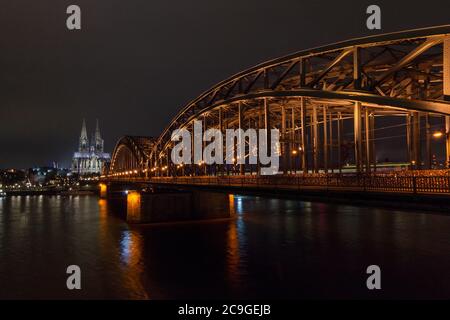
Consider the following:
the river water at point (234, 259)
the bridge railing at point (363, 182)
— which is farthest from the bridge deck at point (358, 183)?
the river water at point (234, 259)

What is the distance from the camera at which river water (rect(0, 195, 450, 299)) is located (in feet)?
78.7

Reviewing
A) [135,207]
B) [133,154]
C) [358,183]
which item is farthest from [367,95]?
[133,154]

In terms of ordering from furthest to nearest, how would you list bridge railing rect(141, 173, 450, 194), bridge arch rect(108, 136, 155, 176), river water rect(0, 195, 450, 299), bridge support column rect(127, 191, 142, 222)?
1. bridge arch rect(108, 136, 155, 176)
2. bridge support column rect(127, 191, 142, 222)
3. river water rect(0, 195, 450, 299)
4. bridge railing rect(141, 173, 450, 194)

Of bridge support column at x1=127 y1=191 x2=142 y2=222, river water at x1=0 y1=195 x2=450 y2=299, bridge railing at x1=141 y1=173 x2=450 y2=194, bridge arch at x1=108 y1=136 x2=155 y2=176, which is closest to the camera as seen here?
bridge railing at x1=141 y1=173 x2=450 y2=194

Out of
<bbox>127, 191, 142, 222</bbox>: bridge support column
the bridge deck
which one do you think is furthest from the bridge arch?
the bridge deck

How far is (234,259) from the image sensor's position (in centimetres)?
3250

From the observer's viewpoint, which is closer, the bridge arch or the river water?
the river water

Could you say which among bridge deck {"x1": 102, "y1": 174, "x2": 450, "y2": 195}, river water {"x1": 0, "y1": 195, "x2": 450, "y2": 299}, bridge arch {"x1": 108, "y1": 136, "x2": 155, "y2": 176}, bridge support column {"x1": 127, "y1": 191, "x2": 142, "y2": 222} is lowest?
river water {"x1": 0, "y1": 195, "x2": 450, "y2": 299}

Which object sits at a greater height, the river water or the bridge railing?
the bridge railing

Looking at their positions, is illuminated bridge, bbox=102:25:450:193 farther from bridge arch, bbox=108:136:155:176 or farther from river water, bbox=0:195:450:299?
bridge arch, bbox=108:136:155:176

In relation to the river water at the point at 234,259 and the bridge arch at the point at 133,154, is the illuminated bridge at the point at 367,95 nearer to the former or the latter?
the river water at the point at 234,259

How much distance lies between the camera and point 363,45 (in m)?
26.1

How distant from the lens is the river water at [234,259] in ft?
78.7
